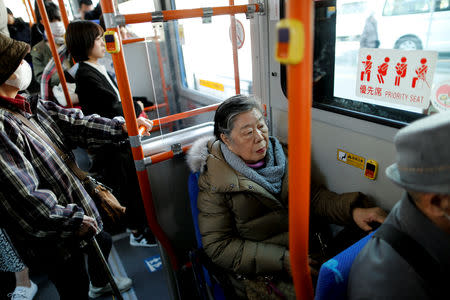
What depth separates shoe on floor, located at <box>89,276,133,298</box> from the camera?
8.17 feet

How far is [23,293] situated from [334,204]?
257 centimetres

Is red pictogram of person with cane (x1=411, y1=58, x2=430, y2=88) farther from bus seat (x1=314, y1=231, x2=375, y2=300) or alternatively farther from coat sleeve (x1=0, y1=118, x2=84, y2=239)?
coat sleeve (x1=0, y1=118, x2=84, y2=239)

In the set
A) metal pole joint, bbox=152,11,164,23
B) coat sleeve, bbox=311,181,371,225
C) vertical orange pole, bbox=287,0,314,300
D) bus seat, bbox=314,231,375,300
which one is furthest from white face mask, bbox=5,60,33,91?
coat sleeve, bbox=311,181,371,225

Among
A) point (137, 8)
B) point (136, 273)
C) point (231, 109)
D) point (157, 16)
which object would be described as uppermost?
point (137, 8)

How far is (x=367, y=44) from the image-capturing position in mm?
1434

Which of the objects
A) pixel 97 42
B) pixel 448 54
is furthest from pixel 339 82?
pixel 97 42

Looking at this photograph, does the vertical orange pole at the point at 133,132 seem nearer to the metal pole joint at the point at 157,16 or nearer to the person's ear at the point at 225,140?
the metal pole joint at the point at 157,16

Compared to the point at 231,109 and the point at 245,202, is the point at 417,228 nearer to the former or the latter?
the point at 245,202

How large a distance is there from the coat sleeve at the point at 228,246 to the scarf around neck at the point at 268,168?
Result: 0.20 metres

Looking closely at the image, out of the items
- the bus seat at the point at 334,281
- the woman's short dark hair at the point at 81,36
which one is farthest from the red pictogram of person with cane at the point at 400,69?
the woman's short dark hair at the point at 81,36

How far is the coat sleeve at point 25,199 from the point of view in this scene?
1363 millimetres

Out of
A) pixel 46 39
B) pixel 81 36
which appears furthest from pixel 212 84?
pixel 46 39

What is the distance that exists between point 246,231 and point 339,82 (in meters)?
1.00

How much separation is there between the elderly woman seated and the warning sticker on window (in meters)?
0.57
